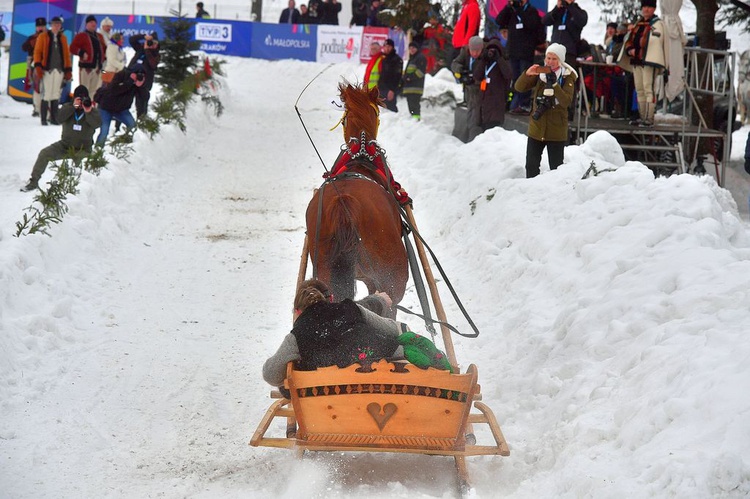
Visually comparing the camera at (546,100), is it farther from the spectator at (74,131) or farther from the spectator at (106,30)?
the spectator at (106,30)

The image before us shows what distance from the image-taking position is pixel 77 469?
4.78 metres

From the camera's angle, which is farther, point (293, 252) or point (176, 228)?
point (176, 228)

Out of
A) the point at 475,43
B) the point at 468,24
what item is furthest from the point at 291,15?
the point at 475,43

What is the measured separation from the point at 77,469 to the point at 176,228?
564 centimetres

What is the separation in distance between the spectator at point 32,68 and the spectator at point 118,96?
13.2ft

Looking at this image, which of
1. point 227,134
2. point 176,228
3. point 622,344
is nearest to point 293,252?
point 176,228

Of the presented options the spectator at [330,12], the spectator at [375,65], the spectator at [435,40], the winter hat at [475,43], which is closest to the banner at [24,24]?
the spectator at [375,65]

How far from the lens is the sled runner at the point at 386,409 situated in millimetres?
4414

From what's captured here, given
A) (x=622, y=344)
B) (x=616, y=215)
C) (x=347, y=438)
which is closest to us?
(x=347, y=438)

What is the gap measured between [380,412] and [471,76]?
9.35 metres

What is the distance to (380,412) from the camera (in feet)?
14.7

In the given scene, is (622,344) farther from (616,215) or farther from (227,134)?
(227,134)

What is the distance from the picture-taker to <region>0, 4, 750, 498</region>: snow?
14.6ft

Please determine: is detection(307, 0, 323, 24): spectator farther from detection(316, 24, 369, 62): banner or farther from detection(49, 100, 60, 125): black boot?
detection(49, 100, 60, 125): black boot
